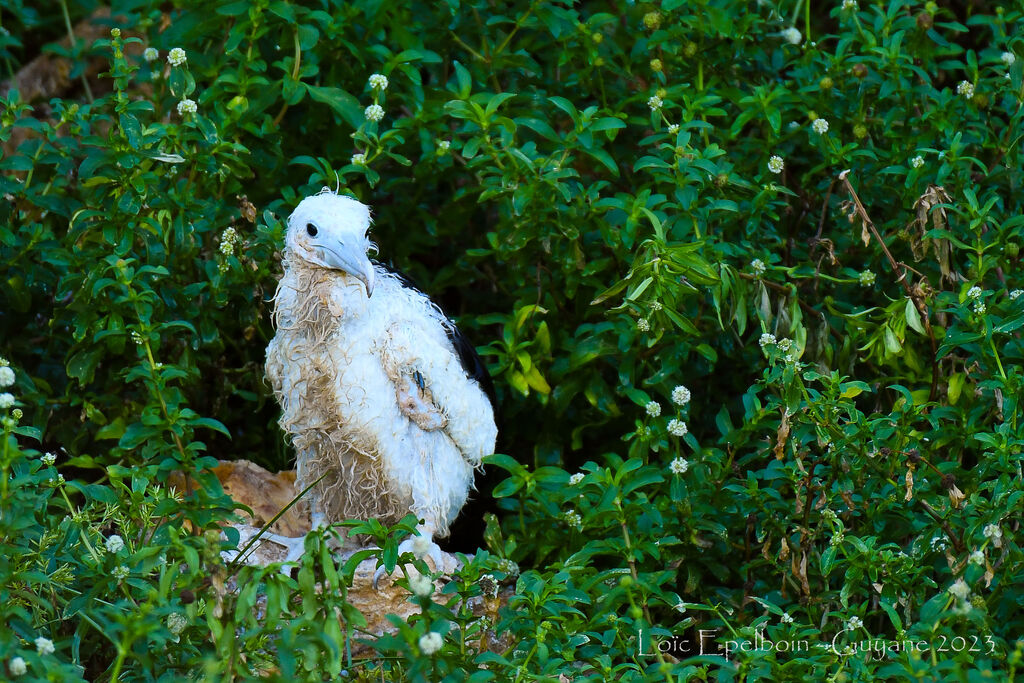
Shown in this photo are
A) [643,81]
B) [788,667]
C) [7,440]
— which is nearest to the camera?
[7,440]

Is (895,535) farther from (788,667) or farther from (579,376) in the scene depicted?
(579,376)

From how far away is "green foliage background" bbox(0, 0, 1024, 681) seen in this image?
348 centimetres

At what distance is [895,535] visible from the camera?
406cm

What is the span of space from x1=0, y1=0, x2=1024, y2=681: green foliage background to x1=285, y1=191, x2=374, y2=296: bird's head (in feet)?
1.80

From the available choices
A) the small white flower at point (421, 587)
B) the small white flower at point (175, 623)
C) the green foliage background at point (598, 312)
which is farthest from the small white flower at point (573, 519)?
the small white flower at point (175, 623)

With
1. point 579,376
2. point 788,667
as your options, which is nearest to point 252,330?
point 579,376

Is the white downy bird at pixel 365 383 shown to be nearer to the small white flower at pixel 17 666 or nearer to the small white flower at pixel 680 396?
the small white flower at pixel 680 396

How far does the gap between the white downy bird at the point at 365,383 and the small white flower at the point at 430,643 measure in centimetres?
80

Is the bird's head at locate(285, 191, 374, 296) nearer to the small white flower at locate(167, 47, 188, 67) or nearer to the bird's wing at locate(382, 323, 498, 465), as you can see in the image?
the bird's wing at locate(382, 323, 498, 465)

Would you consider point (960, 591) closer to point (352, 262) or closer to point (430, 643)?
point (430, 643)

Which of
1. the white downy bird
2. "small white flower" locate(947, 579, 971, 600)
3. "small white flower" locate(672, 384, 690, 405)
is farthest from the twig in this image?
the white downy bird

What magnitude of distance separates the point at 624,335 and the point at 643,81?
1727mm

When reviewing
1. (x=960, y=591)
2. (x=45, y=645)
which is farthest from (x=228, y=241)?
(x=960, y=591)

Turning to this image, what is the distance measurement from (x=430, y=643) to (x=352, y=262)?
1284 mm
